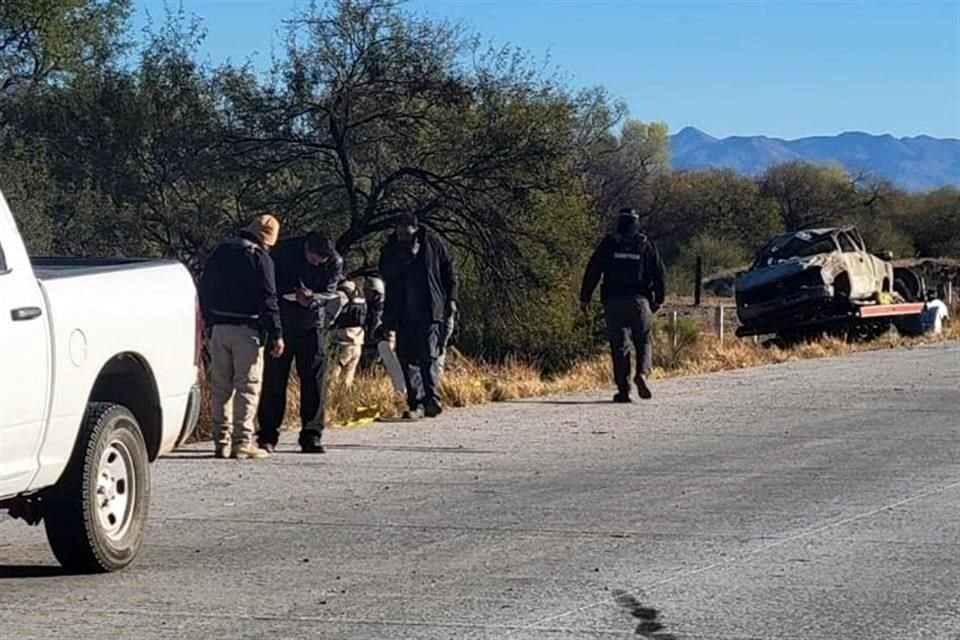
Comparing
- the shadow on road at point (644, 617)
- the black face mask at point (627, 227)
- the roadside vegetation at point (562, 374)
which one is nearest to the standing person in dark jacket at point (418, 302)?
the roadside vegetation at point (562, 374)

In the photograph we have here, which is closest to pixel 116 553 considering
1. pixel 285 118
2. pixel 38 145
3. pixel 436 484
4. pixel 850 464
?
pixel 436 484

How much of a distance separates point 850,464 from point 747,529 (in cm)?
293

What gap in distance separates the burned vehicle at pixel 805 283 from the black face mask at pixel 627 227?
10882 millimetres

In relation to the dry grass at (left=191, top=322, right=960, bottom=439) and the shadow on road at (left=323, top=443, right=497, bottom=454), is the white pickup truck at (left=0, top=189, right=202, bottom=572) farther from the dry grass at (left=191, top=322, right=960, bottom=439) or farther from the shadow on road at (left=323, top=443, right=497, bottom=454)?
the dry grass at (left=191, top=322, right=960, bottom=439)

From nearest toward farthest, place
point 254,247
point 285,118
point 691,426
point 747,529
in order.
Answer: point 747,529, point 254,247, point 691,426, point 285,118

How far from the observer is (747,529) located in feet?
29.2

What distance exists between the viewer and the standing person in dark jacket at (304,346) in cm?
1203

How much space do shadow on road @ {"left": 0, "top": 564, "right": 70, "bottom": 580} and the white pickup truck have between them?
9 centimetres

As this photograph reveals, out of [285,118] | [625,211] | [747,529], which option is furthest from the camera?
[285,118]

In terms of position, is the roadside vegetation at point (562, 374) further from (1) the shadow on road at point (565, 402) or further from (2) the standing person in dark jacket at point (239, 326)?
(2) the standing person in dark jacket at point (239, 326)

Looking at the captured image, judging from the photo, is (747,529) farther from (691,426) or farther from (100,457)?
(691,426)

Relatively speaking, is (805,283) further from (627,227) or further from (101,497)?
(101,497)

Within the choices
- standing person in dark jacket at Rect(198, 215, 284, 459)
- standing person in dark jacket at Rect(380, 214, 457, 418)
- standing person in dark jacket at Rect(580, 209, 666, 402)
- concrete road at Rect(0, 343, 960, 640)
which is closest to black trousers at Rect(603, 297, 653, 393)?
standing person in dark jacket at Rect(580, 209, 666, 402)

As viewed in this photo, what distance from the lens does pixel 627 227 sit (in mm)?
15531
